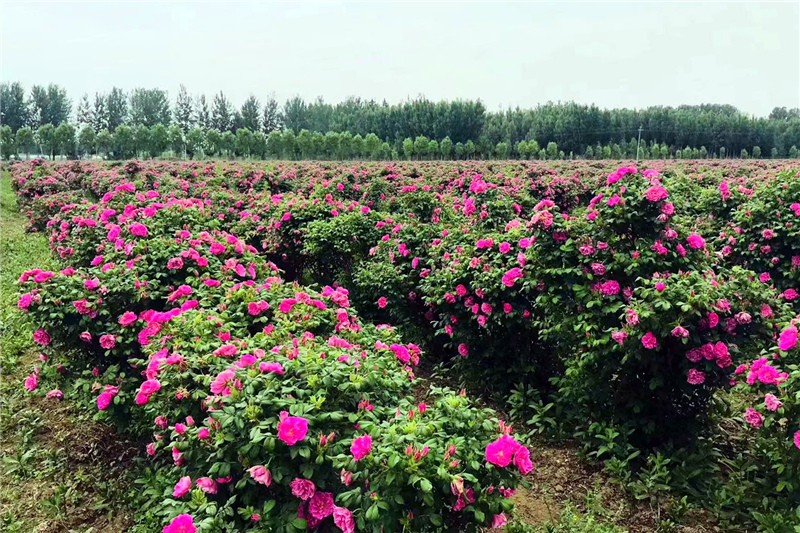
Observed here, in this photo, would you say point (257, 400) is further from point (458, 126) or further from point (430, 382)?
point (458, 126)

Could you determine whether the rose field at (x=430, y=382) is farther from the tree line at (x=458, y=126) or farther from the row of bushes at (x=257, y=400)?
the tree line at (x=458, y=126)

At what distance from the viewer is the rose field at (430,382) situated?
1647 millimetres

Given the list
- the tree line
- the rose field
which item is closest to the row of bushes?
the rose field

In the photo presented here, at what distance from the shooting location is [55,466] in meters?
3.08

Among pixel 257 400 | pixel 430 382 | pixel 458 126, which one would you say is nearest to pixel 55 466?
pixel 257 400

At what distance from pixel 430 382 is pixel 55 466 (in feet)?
8.59

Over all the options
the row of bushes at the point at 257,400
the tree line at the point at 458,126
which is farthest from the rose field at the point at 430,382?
the tree line at the point at 458,126

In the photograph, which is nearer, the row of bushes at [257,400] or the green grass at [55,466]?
the row of bushes at [257,400]

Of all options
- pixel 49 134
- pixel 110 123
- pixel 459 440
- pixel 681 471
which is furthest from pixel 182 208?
pixel 110 123

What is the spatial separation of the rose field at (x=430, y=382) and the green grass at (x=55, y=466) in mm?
14

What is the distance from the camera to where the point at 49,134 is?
3819cm

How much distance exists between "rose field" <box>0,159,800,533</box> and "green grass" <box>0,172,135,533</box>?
1cm

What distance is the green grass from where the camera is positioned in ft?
8.72

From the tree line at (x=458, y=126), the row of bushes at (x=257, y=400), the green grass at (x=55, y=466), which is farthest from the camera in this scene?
the tree line at (x=458, y=126)
